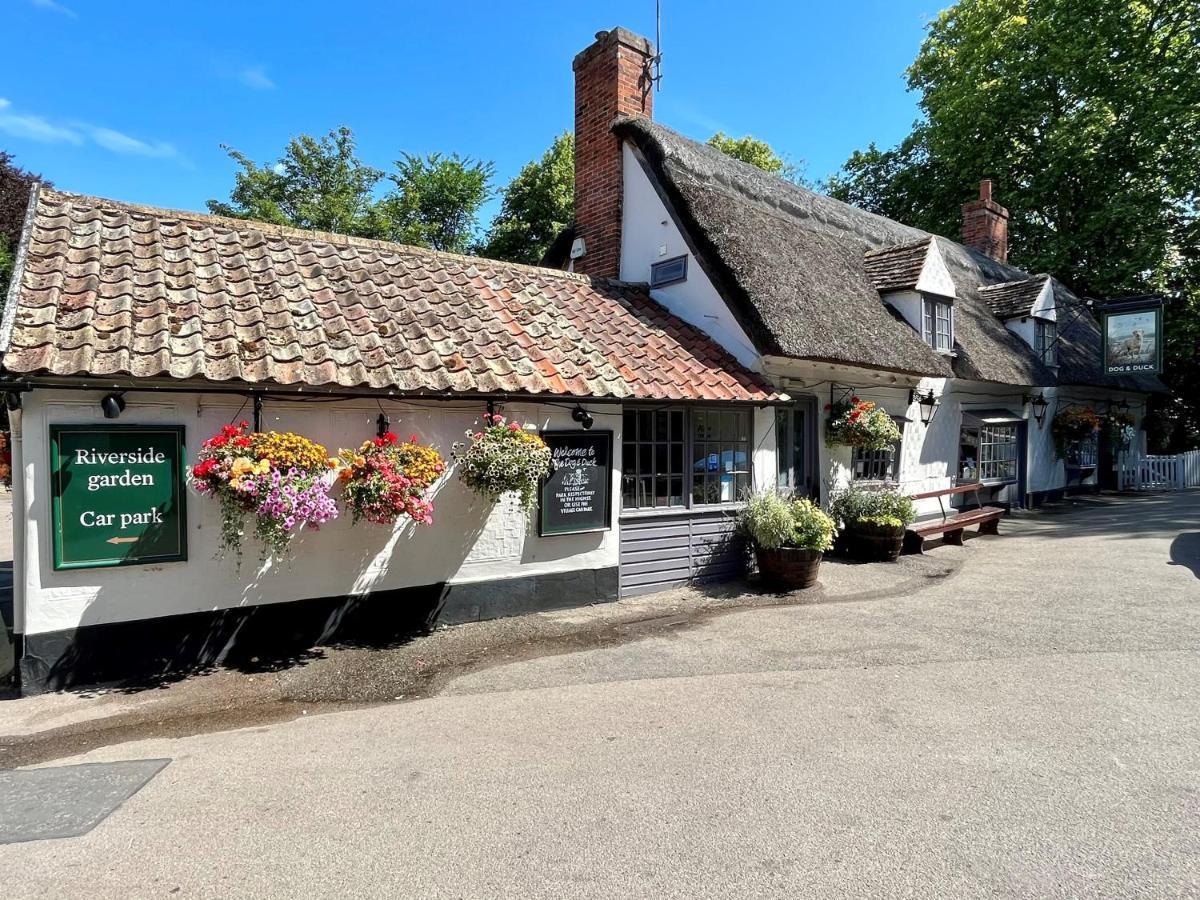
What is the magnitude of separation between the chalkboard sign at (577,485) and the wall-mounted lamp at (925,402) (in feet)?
24.3

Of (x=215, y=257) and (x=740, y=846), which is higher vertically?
(x=215, y=257)

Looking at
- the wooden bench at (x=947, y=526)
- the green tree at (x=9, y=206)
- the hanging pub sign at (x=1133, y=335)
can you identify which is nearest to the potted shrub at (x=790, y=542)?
the wooden bench at (x=947, y=526)

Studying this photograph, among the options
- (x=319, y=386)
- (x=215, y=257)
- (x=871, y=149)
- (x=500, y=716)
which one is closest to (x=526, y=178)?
(x=871, y=149)

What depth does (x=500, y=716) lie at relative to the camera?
4953 millimetres

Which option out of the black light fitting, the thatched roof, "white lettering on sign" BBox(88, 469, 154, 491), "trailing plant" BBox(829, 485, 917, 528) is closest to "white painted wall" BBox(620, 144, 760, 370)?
the thatched roof

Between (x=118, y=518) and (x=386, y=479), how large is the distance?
2102 mm

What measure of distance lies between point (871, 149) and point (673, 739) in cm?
3303

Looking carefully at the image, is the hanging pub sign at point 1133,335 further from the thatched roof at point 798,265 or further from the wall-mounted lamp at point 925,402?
the wall-mounted lamp at point 925,402

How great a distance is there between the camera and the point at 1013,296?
17.3 metres

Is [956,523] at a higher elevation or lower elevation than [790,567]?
higher

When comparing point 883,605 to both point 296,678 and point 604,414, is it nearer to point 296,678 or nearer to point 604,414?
point 604,414

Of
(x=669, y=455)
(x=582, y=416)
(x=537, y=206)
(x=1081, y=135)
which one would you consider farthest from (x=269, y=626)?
(x=1081, y=135)

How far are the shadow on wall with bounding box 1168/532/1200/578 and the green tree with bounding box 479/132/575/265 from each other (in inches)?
912

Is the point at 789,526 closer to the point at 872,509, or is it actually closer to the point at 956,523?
the point at 872,509
